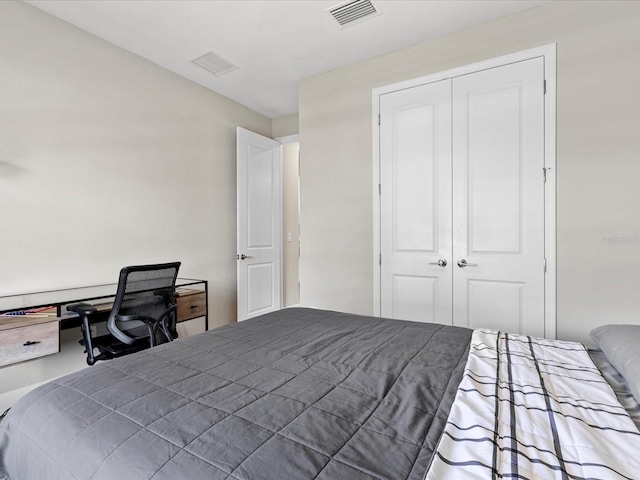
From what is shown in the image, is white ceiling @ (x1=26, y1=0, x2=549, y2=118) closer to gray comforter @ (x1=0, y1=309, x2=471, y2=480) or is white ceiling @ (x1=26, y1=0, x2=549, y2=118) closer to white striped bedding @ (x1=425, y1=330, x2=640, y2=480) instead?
gray comforter @ (x1=0, y1=309, x2=471, y2=480)

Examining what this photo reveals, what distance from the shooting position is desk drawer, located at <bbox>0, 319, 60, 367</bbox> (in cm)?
181

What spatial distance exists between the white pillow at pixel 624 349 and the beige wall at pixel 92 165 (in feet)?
10.7

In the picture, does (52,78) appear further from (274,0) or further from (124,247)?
(274,0)

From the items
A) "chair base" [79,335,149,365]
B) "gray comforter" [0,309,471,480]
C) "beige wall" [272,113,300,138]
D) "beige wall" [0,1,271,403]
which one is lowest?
"chair base" [79,335,149,365]

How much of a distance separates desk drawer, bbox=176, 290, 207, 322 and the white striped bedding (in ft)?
7.64

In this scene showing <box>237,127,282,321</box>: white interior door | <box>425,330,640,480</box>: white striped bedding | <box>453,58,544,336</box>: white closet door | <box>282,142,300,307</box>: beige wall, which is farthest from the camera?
<box>282,142,300,307</box>: beige wall

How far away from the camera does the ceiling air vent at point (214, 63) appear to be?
9.77ft

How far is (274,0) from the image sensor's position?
2.28 m

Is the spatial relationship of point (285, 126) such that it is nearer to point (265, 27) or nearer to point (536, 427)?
point (265, 27)

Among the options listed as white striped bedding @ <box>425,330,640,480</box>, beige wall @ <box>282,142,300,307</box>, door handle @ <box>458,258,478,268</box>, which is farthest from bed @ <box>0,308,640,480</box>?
beige wall @ <box>282,142,300,307</box>

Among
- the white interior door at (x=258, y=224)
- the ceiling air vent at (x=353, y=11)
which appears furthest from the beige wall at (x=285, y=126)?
the ceiling air vent at (x=353, y=11)

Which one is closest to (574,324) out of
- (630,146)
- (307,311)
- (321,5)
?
(630,146)

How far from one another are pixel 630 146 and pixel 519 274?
1.06 meters

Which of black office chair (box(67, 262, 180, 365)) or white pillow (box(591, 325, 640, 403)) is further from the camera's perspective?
black office chair (box(67, 262, 180, 365))
